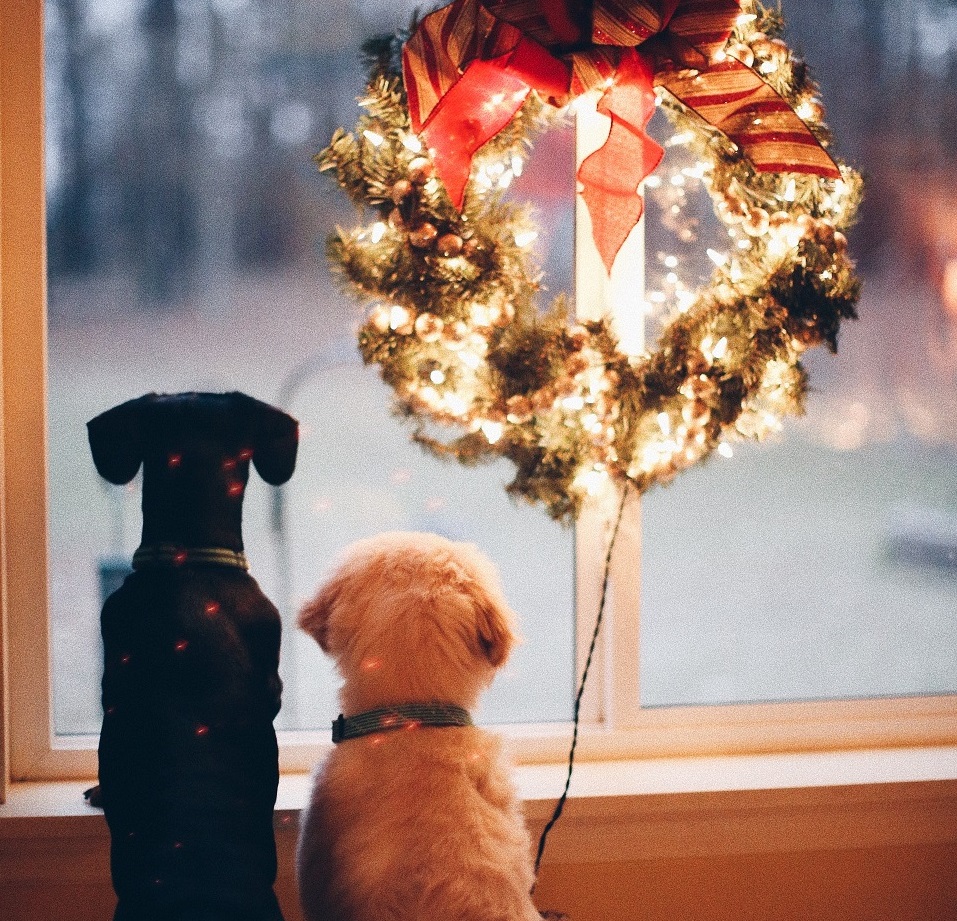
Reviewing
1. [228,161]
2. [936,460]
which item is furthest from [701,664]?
[228,161]

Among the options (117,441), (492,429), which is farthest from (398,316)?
(117,441)

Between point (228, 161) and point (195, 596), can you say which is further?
point (228, 161)

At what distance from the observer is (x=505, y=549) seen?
6.80 feet

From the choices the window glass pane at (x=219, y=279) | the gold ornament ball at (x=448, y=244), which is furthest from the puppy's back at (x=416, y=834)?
the gold ornament ball at (x=448, y=244)

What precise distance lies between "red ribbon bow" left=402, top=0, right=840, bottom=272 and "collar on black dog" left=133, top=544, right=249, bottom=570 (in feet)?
2.18

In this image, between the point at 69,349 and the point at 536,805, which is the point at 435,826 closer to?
the point at 536,805

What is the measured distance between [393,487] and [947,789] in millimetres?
1262

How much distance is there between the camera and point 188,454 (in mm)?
1427

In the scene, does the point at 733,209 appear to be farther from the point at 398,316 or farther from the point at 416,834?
the point at 416,834

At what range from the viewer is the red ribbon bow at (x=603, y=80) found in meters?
1.50

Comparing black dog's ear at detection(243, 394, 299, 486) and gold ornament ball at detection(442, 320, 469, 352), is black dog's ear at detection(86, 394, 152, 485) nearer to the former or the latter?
black dog's ear at detection(243, 394, 299, 486)

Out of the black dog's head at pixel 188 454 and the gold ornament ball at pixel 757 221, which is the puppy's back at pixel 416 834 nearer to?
the black dog's head at pixel 188 454

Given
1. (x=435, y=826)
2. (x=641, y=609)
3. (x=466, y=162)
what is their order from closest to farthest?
1. (x=435, y=826)
2. (x=466, y=162)
3. (x=641, y=609)

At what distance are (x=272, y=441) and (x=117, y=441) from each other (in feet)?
0.73
